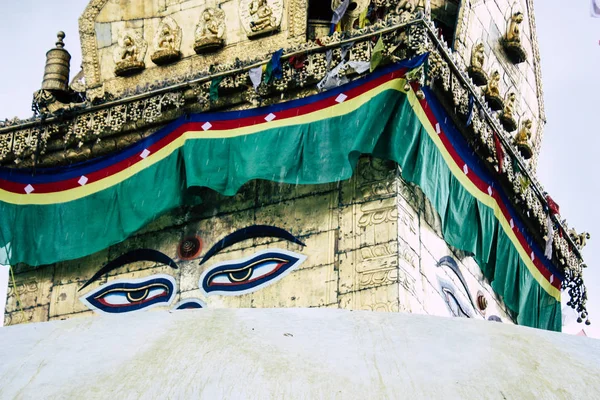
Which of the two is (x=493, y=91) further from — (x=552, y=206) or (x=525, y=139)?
(x=552, y=206)

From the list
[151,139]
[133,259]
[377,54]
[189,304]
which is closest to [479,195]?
[377,54]

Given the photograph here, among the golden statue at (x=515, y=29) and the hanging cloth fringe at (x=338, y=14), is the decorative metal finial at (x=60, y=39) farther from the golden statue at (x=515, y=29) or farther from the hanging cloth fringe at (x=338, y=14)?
the golden statue at (x=515, y=29)

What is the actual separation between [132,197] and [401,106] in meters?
4.72

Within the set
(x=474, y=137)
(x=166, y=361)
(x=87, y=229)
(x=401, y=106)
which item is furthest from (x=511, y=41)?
(x=166, y=361)

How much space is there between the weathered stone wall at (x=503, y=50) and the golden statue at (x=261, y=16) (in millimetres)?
3105

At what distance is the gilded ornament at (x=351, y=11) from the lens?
1975cm

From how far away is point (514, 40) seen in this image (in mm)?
22203

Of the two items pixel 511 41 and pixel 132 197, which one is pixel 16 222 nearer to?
pixel 132 197

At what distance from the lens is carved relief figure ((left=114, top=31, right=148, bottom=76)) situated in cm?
2123

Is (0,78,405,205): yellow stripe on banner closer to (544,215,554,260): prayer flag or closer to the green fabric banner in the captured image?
the green fabric banner

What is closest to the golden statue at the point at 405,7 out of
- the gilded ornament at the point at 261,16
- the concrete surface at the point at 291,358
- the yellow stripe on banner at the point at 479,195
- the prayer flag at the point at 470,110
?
the yellow stripe on banner at the point at 479,195

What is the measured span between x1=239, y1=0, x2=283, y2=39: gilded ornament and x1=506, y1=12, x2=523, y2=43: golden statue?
4.50m

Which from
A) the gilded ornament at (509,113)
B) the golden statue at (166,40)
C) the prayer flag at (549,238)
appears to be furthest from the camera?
the prayer flag at (549,238)

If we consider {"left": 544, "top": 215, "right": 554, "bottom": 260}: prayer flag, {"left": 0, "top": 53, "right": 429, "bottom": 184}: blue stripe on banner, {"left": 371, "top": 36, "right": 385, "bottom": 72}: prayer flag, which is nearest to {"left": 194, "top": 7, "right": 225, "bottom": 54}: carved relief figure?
{"left": 0, "top": 53, "right": 429, "bottom": 184}: blue stripe on banner
